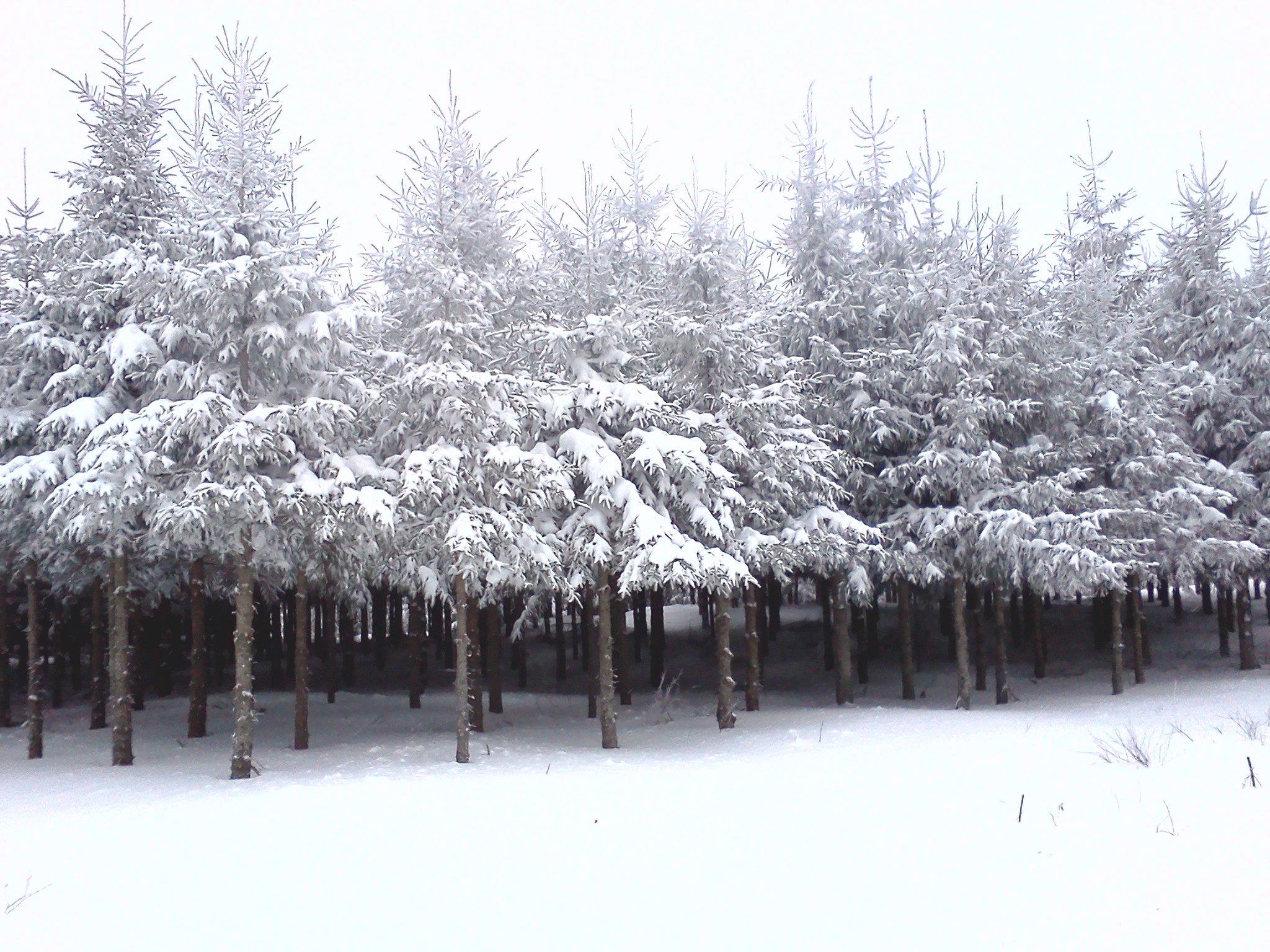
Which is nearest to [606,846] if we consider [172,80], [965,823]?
[965,823]

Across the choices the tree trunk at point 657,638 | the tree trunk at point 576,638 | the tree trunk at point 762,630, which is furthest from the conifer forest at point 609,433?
the tree trunk at point 576,638

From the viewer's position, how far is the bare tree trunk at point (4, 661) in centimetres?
2261

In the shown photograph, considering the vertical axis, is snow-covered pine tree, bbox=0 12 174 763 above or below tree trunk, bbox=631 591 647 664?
above

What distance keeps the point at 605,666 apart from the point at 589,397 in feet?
19.8

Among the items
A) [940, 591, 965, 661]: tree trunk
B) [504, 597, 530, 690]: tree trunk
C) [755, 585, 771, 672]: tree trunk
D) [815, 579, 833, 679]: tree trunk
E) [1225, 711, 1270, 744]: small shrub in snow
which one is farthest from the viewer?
[504, 597, 530, 690]: tree trunk

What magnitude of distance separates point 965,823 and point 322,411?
12382 mm

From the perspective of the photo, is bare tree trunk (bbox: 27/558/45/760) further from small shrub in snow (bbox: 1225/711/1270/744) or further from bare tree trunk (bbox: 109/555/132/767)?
small shrub in snow (bbox: 1225/711/1270/744)

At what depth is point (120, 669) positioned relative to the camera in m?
16.6

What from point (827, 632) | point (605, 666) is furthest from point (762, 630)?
point (605, 666)

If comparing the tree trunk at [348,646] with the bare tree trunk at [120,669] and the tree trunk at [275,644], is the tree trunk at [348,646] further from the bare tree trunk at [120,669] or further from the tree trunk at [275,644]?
the bare tree trunk at [120,669]

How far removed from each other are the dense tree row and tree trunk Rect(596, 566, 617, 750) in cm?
13

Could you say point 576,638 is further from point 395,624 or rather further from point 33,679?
point 33,679

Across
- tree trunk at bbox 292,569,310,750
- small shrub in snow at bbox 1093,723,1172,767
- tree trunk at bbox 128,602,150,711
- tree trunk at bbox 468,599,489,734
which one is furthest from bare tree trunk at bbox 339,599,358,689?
small shrub in snow at bbox 1093,723,1172,767

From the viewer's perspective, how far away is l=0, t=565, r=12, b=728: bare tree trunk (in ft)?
74.2
